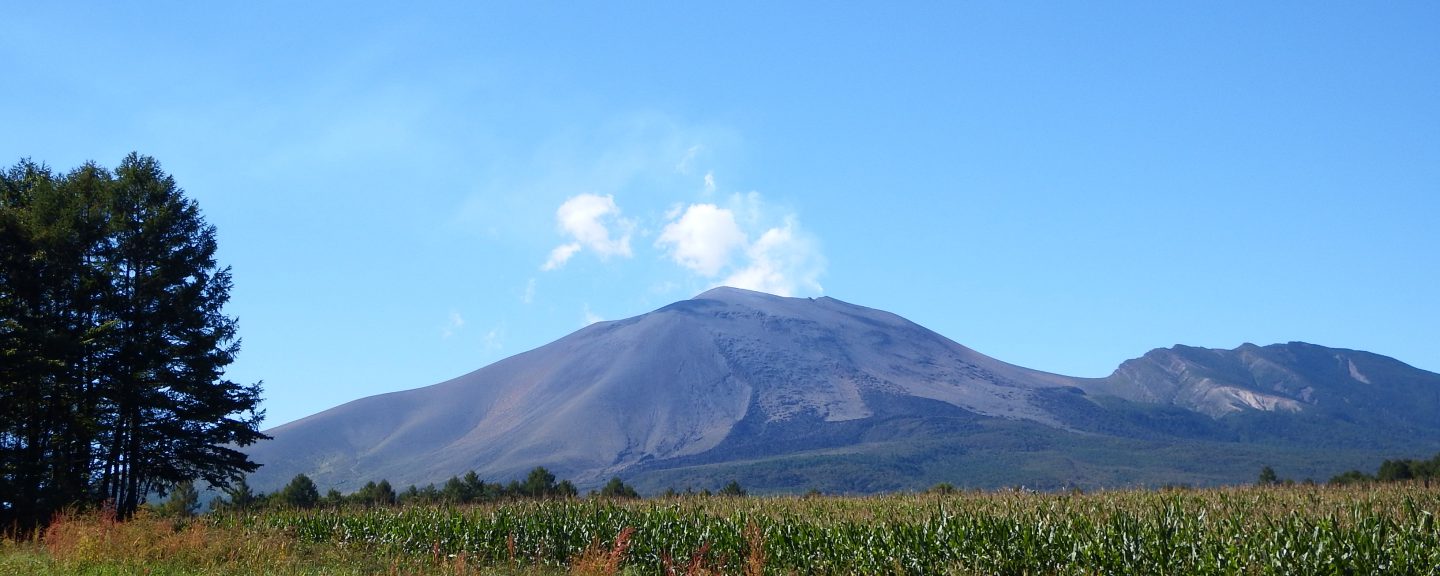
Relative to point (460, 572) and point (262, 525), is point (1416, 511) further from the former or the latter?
point (262, 525)

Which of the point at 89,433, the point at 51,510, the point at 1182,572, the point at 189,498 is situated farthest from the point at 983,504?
the point at 189,498

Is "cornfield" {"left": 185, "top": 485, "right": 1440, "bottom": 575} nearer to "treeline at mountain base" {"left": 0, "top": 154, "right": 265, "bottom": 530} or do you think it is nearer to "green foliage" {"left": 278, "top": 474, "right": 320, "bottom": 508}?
"treeline at mountain base" {"left": 0, "top": 154, "right": 265, "bottom": 530}

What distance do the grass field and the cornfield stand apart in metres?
0.03

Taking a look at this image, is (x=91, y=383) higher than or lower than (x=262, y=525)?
higher

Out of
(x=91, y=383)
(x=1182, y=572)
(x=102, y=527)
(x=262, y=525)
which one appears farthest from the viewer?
(x=91, y=383)

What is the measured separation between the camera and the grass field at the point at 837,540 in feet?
39.7

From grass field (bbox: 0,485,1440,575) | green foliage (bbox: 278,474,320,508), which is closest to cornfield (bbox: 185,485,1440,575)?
grass field (bbox: 0,485,1440,575)

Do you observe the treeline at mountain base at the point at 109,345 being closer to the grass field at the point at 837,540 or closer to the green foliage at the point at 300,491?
the grass field at the point at 837,540

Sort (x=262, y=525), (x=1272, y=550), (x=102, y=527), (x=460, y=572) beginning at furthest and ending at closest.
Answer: (x=262, y=525) → (x=102, y=527) → (x=460, y=572) → (x=1272, y=550)

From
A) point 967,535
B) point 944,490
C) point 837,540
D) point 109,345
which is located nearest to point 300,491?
point 109,345

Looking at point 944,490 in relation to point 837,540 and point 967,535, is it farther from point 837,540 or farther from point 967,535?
point 967,535

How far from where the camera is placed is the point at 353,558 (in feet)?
77.8

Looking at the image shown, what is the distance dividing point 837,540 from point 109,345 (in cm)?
3003

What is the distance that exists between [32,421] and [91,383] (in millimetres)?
2575
